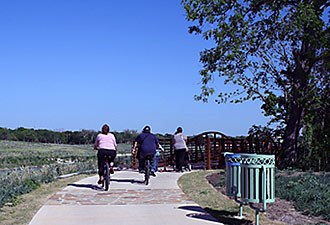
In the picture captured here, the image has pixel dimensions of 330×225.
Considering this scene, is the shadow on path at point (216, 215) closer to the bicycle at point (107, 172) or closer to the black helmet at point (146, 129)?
the bicycle at point (107, 172)

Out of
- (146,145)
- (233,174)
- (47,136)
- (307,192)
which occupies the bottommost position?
(307,192)

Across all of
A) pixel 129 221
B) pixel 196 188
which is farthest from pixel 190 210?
pixel 196 188

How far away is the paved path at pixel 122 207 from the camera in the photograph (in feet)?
29.1

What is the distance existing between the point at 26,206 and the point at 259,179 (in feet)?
15.3

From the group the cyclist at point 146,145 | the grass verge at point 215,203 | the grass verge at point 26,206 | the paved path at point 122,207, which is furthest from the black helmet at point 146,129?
the grass verge at point 26,206

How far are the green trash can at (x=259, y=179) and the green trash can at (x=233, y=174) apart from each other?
1.01 feet

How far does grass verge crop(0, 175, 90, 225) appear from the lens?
8.89 m

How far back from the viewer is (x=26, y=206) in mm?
10195

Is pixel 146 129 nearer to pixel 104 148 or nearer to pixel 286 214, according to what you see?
pixel 104 148

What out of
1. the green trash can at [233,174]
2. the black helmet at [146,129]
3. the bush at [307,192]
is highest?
the black helmet at [146,129]

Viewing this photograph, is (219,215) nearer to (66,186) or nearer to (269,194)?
(269,194)

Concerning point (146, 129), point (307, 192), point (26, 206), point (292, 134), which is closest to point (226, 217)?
point (307, 192)

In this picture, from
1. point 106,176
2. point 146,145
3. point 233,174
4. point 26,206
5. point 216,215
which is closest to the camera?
point 233,174

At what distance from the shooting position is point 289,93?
21281mm
